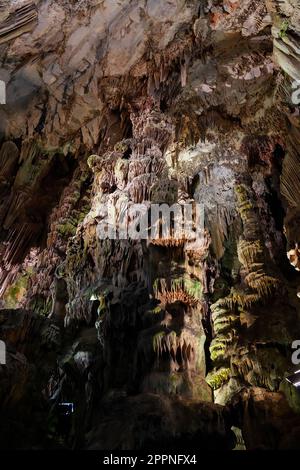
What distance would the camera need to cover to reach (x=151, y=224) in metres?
8.74

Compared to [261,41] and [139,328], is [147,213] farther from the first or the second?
[261,41]

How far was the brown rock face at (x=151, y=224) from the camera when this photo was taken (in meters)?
5.29

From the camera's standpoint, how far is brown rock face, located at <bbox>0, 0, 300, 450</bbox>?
5289mm

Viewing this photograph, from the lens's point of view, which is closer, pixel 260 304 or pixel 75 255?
pixel 260 304

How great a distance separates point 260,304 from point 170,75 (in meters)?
6.89

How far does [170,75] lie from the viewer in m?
10.9
